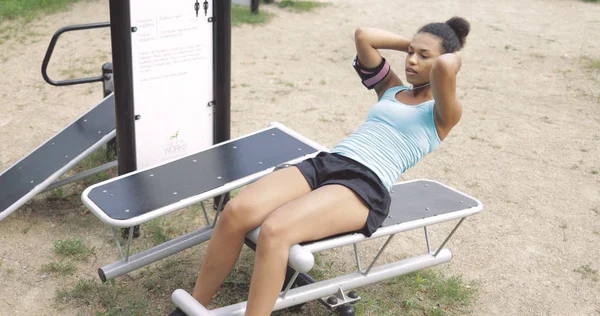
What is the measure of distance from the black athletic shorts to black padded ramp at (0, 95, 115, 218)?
1462 millimetres

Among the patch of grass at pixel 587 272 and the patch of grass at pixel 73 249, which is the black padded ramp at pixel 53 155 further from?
the patch of grass at pixel 587 272

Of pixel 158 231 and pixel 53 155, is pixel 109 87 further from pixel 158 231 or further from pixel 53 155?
pixel 158 231

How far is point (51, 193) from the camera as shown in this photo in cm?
408

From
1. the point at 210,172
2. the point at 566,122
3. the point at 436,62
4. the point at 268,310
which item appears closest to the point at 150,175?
the point at 210,172

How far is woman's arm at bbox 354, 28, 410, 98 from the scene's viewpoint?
123 inches

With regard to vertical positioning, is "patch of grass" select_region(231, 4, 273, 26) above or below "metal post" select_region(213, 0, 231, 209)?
below

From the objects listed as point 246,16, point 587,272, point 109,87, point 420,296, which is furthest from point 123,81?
point 246,16

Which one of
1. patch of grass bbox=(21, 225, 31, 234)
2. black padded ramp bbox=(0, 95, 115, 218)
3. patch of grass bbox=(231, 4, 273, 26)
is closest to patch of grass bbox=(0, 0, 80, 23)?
patch of grass bbox=(231, 4, 273, 26)

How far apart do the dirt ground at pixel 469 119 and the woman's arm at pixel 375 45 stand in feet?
3.14

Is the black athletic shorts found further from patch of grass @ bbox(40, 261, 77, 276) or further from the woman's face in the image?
patch of grass @ bbox(40, 261, 77, 276)

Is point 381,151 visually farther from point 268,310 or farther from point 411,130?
point 268,310

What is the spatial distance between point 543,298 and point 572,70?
11.9ft

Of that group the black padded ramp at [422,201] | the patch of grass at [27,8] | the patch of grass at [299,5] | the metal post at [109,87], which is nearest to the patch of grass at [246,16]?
the patch of grass at [299,5]

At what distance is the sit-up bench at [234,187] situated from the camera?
2.76 meters
